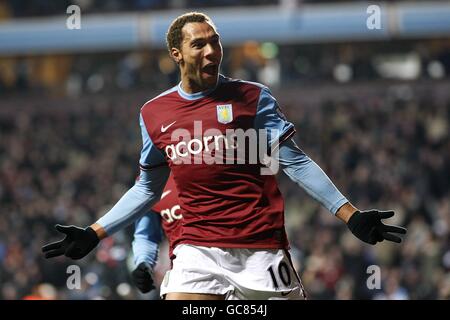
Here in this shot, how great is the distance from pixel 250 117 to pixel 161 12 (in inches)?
684

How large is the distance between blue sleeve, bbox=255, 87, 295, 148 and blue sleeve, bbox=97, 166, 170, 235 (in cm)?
63

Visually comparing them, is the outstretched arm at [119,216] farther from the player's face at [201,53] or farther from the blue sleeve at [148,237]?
the blue sleeve at [148,237]

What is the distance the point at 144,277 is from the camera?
766 cm

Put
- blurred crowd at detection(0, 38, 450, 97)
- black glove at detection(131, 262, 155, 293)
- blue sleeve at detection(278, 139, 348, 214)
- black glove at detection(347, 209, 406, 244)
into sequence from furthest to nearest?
blurred crowd at detection(0, 38, 450, 97), black glove at detection(131, 262, 155, 293), blue sleeve at detection(278, 139, 348, 214), black glove at detection(347, 209, 406, 244)

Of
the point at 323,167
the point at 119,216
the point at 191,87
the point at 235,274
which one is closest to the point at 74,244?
the point at 119,216

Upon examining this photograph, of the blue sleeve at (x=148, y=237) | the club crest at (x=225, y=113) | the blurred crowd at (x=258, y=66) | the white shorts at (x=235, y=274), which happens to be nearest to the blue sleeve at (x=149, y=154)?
the club crest at (x=225, y=113)

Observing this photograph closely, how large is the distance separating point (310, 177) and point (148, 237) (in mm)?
2387

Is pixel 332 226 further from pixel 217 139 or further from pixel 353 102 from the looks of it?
pixel 217 139

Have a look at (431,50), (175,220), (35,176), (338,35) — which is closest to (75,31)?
(35,176)

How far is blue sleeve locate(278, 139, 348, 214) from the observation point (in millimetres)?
5820

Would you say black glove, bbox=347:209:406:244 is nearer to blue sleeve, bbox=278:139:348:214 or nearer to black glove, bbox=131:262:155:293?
blue sleeve, bbox=278:139:348:214

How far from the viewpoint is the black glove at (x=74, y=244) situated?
5949mm

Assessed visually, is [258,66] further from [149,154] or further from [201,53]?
[201,53]

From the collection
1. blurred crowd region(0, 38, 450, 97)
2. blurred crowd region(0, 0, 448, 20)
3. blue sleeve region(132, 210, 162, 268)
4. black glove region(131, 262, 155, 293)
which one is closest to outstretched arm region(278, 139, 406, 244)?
black glove region(131, 262, 155, 293)
